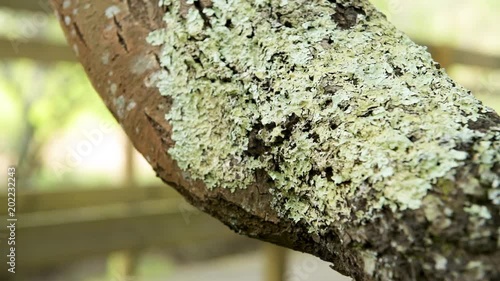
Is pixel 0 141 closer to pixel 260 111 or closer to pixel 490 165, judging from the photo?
pixel 260 111

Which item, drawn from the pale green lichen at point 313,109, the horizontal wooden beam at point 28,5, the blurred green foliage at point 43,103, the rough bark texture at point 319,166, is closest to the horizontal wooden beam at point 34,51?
the horizontal wooden beam at point 28,5

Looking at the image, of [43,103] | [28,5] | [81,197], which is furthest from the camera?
[43,103]

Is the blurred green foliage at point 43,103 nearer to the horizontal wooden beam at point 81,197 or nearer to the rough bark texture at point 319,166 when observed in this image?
the horizontal wooden beam at point 81,197

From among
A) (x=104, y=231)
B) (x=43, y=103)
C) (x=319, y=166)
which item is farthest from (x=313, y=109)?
(x=43, y=103)

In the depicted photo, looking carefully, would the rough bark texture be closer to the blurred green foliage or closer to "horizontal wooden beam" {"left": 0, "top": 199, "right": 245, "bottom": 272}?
"horizontal wooden beam" {"left": 0, "top": 199, "right": 245, "bottom": 272}

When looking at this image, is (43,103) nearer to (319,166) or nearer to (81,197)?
(81,197)

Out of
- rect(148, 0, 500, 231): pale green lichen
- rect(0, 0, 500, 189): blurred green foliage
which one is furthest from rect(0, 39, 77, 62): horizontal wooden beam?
rect(148, 0, 500, 231): pale green lichen
